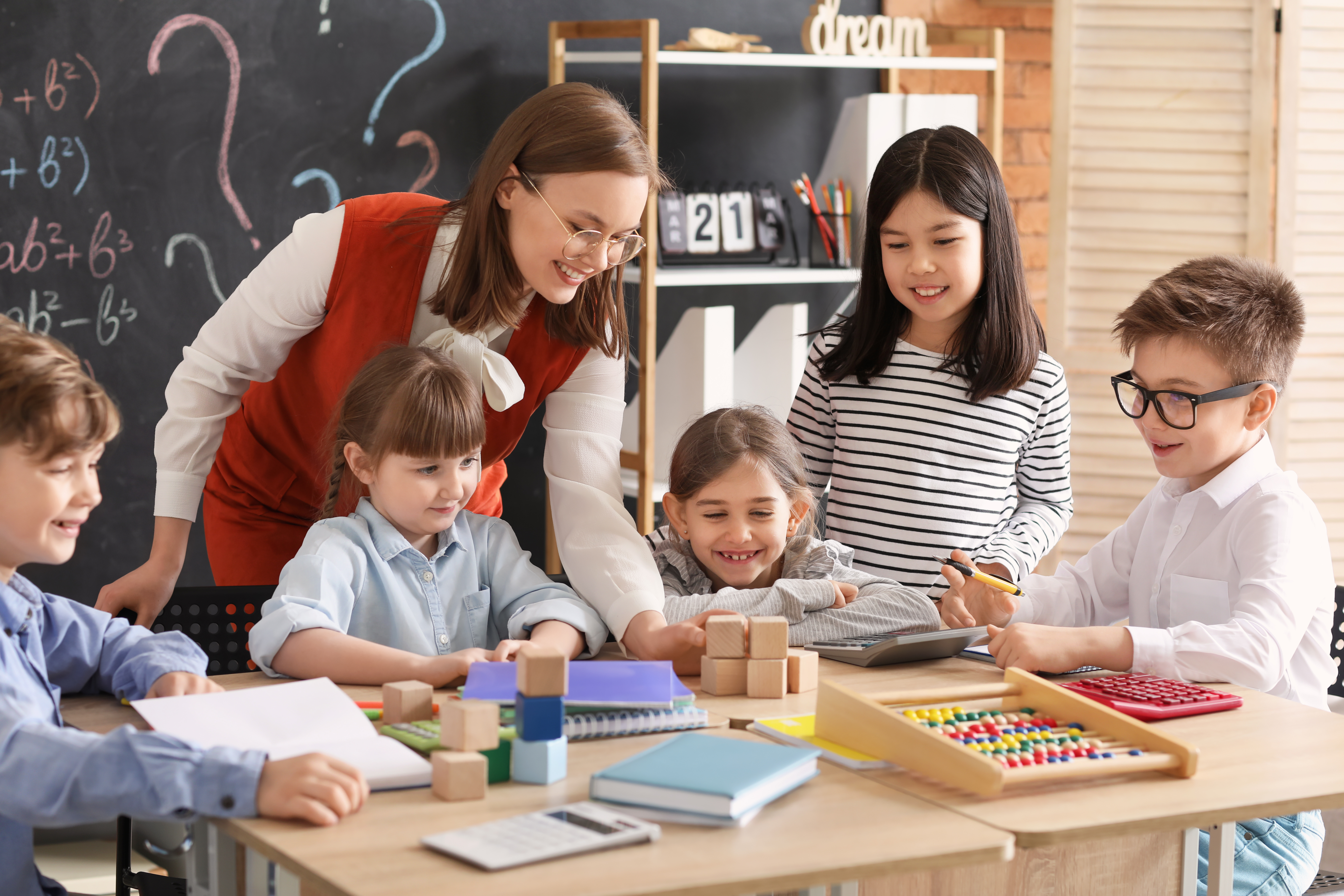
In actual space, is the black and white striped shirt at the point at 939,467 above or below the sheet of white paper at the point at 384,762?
above

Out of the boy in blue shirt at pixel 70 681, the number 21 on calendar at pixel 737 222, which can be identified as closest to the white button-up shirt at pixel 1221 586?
the boy in blue shirt at pixel 70 681

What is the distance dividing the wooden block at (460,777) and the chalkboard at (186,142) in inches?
84.7

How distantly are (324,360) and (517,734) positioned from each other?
833 millimetres

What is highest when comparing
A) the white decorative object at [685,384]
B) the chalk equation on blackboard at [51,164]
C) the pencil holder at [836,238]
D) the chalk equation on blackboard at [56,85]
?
the chalk equation on blackboard at [56,85]

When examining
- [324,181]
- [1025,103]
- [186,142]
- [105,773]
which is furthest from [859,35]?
[105,773]

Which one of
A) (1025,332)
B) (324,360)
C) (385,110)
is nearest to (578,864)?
(324,360)

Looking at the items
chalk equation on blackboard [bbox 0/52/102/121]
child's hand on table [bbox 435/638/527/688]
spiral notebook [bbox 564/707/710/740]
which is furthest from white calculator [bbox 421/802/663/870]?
chalk equation on blackboard [bbox 0/52/102/121]

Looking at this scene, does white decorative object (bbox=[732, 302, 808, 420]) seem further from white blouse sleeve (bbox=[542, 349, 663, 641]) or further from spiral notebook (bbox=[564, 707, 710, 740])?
spiral notebook (bbox=[564, 707, 710, 740])

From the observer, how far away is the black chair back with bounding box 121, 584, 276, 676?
5.87 ft

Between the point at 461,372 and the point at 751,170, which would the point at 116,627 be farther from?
the point at 751,170

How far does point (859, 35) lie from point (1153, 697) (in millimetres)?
2442

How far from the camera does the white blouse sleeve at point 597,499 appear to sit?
173cm

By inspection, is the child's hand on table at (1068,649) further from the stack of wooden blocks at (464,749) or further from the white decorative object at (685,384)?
the white decorative object at (685,384)

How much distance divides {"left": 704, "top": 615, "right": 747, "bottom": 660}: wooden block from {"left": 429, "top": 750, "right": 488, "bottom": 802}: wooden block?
0.42 m
